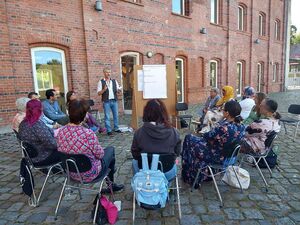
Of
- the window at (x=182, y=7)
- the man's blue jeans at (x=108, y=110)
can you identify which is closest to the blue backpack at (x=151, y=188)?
the man's blue jeans at (x=108, y=110)

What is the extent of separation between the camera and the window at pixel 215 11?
13.3 meters

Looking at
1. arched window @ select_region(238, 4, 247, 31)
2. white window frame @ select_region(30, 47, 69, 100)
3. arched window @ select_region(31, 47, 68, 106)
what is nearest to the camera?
white window frame @ select_region(30, 47, 69, 100)

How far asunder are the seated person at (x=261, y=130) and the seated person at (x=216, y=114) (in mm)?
1573

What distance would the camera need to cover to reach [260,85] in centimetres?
1834

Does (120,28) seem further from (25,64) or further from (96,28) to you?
(25,64)

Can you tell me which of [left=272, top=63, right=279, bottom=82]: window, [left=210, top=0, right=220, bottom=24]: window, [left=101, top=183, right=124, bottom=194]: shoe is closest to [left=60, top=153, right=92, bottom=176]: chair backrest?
[left=101, top=183, right=124, bottom=194]: shoe

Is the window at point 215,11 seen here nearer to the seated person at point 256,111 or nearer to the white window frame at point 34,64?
the white window frame at point 34,64

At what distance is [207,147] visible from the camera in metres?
3.10

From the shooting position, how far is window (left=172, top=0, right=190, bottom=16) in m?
11.4

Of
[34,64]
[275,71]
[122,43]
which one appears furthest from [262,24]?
[34,64]

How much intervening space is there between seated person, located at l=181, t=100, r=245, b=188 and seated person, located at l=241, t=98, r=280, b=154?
662 mm

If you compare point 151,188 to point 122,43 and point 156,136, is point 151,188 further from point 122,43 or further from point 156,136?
point 122,43

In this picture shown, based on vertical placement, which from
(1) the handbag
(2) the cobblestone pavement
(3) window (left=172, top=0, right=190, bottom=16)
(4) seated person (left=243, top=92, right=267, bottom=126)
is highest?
(3) window (left=172, top=0, right=190, bottom=16)

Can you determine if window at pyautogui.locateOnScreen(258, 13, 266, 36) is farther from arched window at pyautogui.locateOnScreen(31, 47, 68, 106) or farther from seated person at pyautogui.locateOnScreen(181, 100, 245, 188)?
seated person at pyautogui.locateOnScreen(181, 100, 245, 188)
